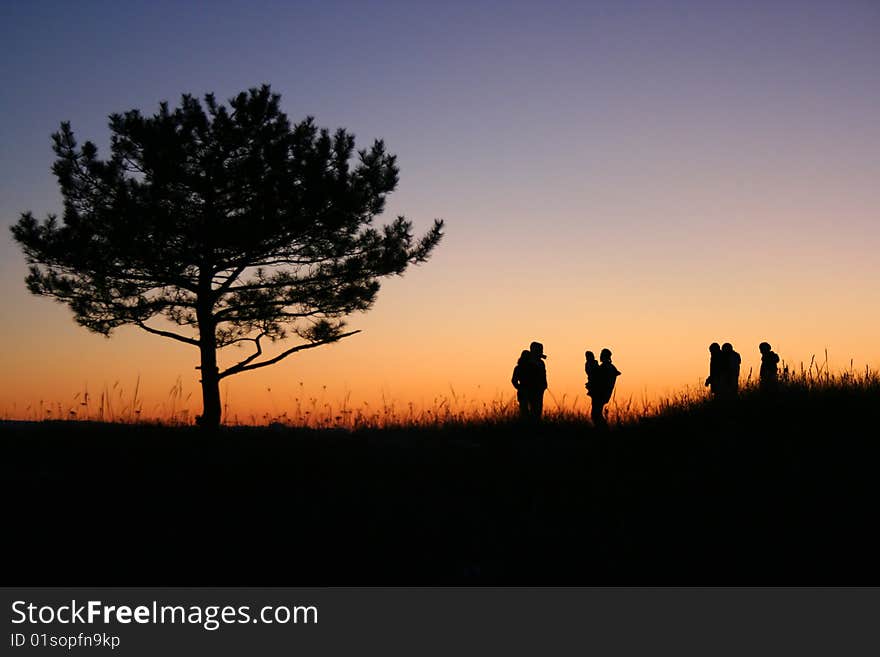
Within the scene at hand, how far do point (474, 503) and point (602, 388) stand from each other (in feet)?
19.7

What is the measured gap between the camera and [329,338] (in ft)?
58.5

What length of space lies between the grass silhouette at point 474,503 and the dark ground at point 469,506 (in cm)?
2

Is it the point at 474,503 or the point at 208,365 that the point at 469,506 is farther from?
the point at 208,365

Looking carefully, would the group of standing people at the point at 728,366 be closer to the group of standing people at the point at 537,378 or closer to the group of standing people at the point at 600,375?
the group of standing people at the point at 600,375

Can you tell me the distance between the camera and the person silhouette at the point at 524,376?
14.5m

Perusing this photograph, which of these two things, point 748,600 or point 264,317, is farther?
point 264,317

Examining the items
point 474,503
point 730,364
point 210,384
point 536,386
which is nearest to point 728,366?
point 730,364

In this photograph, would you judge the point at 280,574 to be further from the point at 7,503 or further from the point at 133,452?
the point at 133,452

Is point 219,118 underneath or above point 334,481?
above

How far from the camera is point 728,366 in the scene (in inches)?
579

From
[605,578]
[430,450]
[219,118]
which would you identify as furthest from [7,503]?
[219,118]

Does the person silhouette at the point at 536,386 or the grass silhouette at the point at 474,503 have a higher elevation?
the person silhouette at the point at 536,386

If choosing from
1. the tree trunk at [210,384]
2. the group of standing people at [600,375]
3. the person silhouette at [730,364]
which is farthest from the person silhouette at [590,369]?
the tree trunk at [210,384]

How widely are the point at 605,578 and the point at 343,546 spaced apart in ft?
7.46
